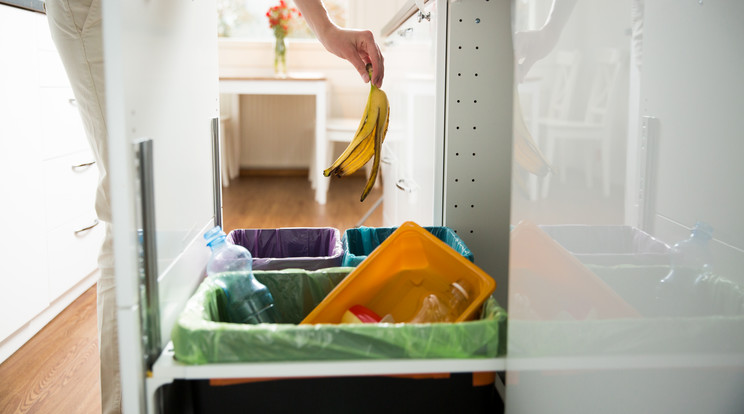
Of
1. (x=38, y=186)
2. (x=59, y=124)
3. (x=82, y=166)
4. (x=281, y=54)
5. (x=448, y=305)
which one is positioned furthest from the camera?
(x=281, y=54)

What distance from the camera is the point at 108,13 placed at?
0.81 m

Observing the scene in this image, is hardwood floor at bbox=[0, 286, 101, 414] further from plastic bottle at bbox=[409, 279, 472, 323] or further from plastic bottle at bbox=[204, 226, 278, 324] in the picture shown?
plastic bottle at bbox=[409, 279, 472, 323]

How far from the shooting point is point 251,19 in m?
5.49

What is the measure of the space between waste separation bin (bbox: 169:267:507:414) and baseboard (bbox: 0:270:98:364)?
3.37 ft

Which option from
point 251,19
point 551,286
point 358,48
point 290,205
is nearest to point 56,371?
point 358,48

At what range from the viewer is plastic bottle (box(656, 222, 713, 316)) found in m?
0.61

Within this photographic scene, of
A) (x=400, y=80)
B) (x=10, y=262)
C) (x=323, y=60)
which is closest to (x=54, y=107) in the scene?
(x=10, y=262)

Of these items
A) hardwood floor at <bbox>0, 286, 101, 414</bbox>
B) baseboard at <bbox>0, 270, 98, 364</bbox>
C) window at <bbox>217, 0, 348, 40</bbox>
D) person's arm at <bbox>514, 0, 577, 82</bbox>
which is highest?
window at <bbox>217, 0, 348, 40</bbox>

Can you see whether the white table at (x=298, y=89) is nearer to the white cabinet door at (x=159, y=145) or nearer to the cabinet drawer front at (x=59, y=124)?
the cabinet drawer front at (x=59, y=124)

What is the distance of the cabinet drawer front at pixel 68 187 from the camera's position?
2.17 m

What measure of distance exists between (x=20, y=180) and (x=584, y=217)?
1.67 m

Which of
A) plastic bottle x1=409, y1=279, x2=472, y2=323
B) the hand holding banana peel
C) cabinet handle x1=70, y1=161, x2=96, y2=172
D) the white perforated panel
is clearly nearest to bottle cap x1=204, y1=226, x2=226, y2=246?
the hand holding banana peel

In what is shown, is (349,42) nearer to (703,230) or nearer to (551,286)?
(551,286)

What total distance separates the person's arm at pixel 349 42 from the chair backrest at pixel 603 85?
0.65 metres
